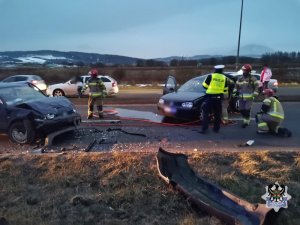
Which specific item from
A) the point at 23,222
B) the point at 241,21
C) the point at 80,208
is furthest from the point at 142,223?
the point at 241,21

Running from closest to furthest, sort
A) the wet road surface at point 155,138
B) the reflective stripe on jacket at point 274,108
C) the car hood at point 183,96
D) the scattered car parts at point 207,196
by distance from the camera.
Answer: the scattered car parts at point 207,196 < the wet road surface at point 155,138 < the reflective stripe on jacket at point 274,108 < the car hood at point 183,96

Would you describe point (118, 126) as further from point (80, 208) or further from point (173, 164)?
point (80, 208)

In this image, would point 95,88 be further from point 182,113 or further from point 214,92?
point 214,92

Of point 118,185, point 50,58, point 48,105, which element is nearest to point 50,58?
point 50,58

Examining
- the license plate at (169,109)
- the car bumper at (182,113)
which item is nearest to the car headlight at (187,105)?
Answer: the car bumper at (182,113)

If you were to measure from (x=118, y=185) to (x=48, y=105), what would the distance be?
4405mm

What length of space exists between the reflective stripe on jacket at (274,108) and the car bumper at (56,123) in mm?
4785

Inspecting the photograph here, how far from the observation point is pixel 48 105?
31.9 feet

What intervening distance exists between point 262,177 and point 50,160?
11.5 ft

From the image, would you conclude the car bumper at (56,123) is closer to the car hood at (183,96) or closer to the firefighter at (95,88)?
the firefighter at (95,88)

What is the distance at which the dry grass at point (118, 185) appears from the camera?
5.12 metres

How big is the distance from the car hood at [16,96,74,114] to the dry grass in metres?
2.36

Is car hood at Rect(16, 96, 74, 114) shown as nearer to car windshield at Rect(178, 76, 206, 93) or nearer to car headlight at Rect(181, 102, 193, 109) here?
car headlight at Rect(181, 102, 193, 109)

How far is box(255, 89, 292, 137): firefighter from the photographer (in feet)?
33.1
